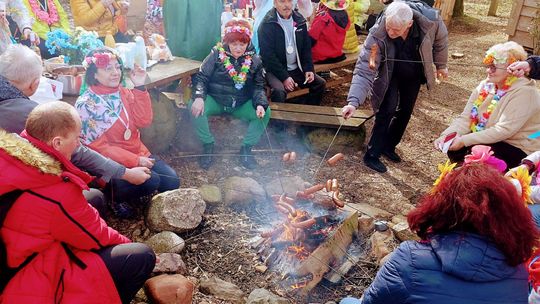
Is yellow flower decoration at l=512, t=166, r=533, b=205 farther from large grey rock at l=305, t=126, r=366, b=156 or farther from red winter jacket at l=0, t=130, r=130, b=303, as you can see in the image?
red winter jacket at l=0, t=130, r=130, b=303

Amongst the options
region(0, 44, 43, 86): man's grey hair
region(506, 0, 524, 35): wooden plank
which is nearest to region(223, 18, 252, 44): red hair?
region(0, 44, 43, 86): man's grey hair

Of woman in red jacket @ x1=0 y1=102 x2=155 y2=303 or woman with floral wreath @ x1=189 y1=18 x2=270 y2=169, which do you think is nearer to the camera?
woman in red jacket @ x1=0 y1=102 x2=155 y2=303

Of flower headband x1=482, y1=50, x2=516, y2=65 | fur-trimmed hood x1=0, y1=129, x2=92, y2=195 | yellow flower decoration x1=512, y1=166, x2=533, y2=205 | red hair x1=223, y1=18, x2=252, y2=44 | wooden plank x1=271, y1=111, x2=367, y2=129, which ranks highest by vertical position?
flower headband x1=482, y1=50, x2=516, y2=65

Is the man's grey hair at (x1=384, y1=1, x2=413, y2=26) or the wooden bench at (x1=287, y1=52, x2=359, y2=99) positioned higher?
the man's grey hair at (x1=384, y1=1, x2=413, y2=26)

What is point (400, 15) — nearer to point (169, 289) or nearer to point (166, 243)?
point (166, 243)

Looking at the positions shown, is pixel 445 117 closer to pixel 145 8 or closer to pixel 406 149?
pixel 406 149

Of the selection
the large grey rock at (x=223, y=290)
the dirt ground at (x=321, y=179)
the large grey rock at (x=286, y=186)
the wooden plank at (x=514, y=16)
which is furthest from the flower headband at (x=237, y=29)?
the wooden plank at (x=514, y=16)

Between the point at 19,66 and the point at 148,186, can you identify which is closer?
the point at 19,66

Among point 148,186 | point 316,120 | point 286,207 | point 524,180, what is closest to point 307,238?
point 286,207

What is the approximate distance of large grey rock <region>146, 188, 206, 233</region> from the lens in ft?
12.4

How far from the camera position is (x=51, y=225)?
2412 mm

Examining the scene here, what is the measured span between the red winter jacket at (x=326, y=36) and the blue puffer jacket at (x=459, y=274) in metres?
4.82

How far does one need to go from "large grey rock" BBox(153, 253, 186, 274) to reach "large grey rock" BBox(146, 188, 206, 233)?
1.21ft

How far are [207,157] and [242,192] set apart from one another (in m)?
1.01
